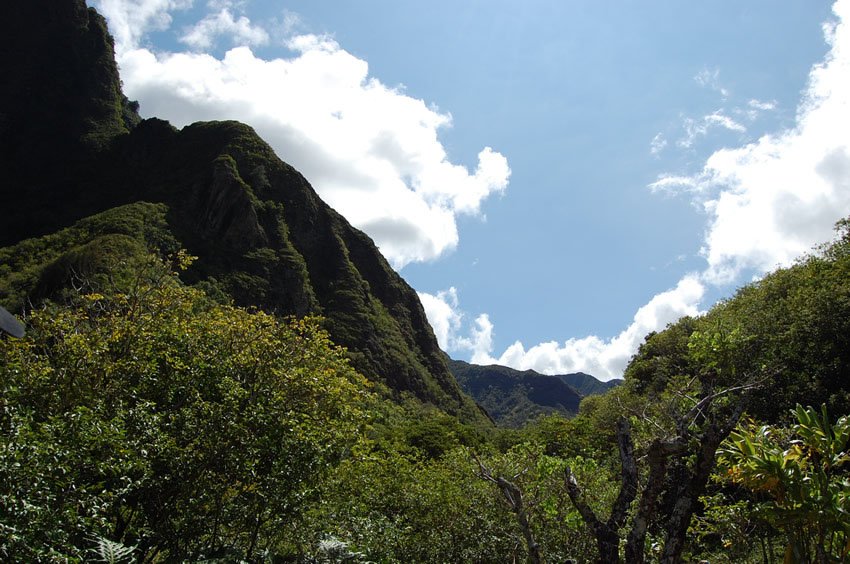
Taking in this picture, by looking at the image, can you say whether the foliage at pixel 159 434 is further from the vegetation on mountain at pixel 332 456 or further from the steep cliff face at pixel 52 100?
the steep cliff face at pixel 52 100

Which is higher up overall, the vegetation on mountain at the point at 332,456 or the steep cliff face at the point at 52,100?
the steep cliff face at the point at 52,100

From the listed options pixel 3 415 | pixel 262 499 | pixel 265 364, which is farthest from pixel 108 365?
pixel 262 499

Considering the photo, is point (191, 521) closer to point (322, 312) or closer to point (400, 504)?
point (400, 504)

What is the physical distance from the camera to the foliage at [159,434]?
6.55m

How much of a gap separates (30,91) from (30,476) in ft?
535

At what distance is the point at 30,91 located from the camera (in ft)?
438

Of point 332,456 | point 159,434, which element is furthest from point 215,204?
point 159,434

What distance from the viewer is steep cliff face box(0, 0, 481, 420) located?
4129 inches

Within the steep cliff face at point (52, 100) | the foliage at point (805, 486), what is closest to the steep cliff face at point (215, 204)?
the steep cliff face at point (52, 100)

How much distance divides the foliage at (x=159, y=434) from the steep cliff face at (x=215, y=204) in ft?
270

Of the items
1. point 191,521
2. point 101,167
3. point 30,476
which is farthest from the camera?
point 101,167

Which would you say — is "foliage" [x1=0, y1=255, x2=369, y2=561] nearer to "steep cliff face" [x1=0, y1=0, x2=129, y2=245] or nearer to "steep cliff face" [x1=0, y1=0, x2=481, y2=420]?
"steep cliff face" [x1=0, y1=0, x2=481, y2=420]

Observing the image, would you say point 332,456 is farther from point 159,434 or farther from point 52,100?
point 52,100

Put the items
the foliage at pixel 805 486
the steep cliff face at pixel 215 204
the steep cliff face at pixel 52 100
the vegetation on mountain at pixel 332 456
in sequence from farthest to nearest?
the steep cliff face at pixel 52 100
the steep cliff face at pixel 215 204
the vegetation on mountain at pixel 332 456
the foliage at pixel 805 486
